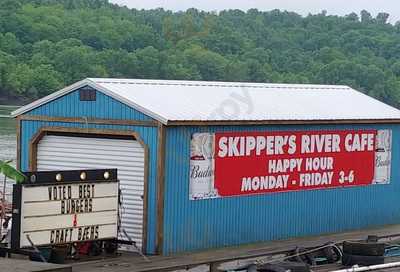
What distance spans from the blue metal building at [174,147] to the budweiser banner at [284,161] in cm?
12

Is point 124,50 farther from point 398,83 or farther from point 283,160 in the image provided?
point 283,160

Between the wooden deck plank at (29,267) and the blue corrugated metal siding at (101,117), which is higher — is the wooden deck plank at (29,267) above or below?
below

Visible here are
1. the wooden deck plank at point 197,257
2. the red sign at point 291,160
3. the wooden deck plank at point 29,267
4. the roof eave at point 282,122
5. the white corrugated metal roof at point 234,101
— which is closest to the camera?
the wooden deck plank at point 29,267

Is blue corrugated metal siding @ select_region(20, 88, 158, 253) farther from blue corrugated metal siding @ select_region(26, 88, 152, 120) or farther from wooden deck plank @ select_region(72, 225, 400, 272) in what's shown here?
wooden deck plank @ select_region(72, 225, 400, 272)

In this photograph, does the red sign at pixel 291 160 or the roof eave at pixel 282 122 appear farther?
the red sign at pixel 291 160

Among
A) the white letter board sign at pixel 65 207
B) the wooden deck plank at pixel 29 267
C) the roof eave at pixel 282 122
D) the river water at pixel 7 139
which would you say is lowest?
the river water at pixel 7 139

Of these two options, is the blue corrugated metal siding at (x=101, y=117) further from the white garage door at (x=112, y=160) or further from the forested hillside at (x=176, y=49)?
the forested hillside at (x=176, y=49)

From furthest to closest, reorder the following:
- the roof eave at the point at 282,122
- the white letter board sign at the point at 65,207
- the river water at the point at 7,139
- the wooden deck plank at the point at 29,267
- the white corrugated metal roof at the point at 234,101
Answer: the river water at the point at 7,139 < the white corrugated metal roof at the point at 234,101 < the roof eave at the point at 282,122 < the white letter board sign at the point at 65,207 < the wooden deck plank at the point at 29,267

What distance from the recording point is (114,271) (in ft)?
56.7

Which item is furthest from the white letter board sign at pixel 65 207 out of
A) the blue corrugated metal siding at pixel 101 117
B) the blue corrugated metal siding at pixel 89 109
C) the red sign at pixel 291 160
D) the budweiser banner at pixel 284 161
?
the red sign at pixel 291 160

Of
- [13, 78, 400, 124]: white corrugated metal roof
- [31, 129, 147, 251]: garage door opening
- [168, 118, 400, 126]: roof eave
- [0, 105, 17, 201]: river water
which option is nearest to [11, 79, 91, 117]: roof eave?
[13, 78, 400, 124]: white corrugated metal roof

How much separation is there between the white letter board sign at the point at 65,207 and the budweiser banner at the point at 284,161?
2016 millimetres

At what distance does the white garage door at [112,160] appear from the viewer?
63.2 feet

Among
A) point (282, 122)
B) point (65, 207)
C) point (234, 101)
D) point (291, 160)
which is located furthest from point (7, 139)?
point (65, 207)
